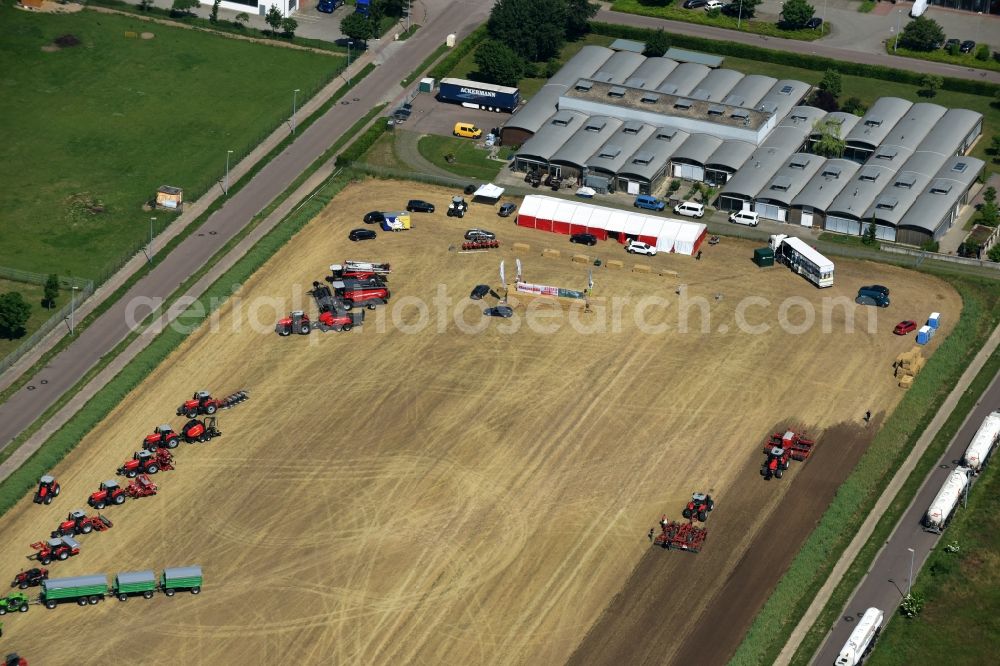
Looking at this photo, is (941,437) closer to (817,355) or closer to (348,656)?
(817,355)

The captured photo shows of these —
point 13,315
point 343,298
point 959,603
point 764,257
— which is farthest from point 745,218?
point 13,315

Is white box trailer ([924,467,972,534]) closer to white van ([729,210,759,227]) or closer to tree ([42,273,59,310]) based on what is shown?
white van ([729,210,759,227])

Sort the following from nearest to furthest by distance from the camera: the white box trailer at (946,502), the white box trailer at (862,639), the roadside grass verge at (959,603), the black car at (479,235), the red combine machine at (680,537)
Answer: the white box trailer at (862,639), the roadside grass verge at (959,603), the red combine machine at (680,537), the white box trailer at (946,502), the black car at (479,235)

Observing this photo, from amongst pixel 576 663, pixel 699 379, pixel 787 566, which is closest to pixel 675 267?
pixel 699 379

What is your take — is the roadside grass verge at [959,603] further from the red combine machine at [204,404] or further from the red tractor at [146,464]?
the red combine machine at [204,404]

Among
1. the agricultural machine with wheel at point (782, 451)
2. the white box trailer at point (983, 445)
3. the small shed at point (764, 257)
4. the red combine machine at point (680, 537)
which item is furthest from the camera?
the small shed at point (764, 257)

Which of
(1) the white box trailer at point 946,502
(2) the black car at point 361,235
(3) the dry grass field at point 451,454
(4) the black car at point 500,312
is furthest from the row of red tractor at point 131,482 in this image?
(1) the white box trailer at point 946,502

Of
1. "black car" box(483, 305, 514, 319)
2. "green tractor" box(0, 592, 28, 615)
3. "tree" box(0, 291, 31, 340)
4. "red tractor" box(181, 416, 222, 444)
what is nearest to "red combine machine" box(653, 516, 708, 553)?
"black car" box(483, 305, 514, 319)
